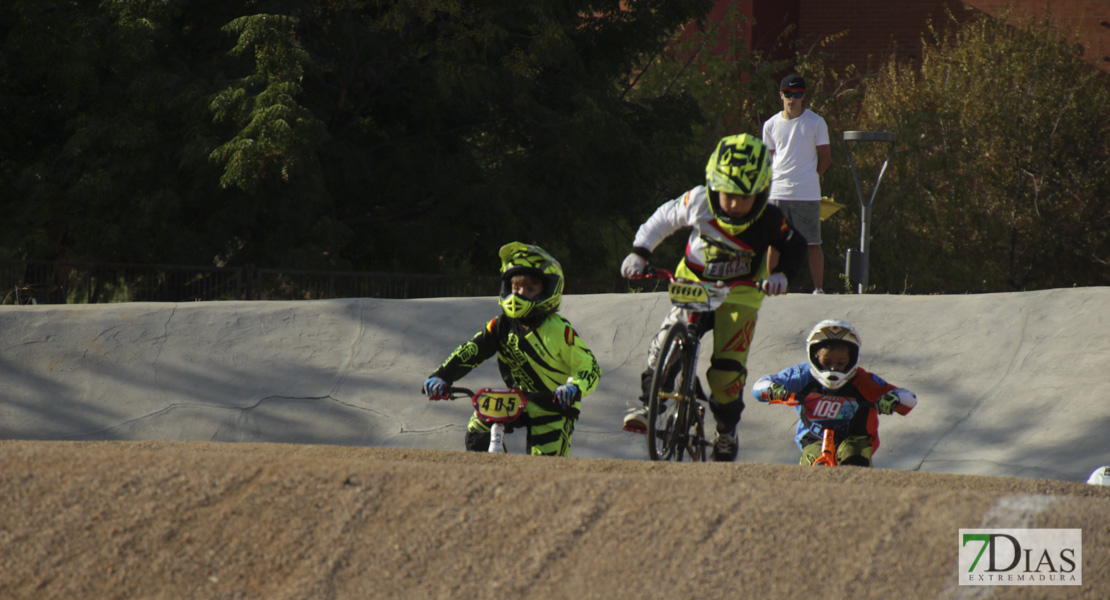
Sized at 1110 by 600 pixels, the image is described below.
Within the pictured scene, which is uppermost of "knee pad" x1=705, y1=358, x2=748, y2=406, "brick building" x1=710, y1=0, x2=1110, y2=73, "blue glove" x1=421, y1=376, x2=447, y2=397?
"brick building" x1=710, y1=0, x2=1110, y2=73

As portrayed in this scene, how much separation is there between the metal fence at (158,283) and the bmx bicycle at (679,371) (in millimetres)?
6582

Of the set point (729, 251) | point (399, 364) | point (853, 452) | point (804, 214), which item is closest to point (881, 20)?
point (804, 214)

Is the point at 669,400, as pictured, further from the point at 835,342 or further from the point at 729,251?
the point at 835,342

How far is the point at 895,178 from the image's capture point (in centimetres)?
2470

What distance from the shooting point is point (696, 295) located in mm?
5480

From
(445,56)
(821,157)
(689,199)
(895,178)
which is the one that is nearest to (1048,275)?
(895,178)

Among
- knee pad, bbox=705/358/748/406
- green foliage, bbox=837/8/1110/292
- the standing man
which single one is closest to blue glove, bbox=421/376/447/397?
knee pad, bbox=705/358/748/406

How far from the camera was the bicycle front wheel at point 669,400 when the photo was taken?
5387 millimetres

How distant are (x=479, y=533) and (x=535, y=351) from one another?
8.42 ft

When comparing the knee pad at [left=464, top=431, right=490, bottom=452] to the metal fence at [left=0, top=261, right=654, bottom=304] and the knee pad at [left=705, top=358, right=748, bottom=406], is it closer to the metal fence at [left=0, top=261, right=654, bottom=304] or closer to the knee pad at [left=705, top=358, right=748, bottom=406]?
the knee pad at [left=705, top=358, right=748, bottom=406]

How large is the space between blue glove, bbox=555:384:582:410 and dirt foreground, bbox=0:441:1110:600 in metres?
1.58

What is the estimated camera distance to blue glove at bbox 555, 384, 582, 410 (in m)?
5.52

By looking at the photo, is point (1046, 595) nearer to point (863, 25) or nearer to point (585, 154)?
point (585, 154)

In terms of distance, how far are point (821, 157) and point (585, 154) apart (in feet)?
22.2
